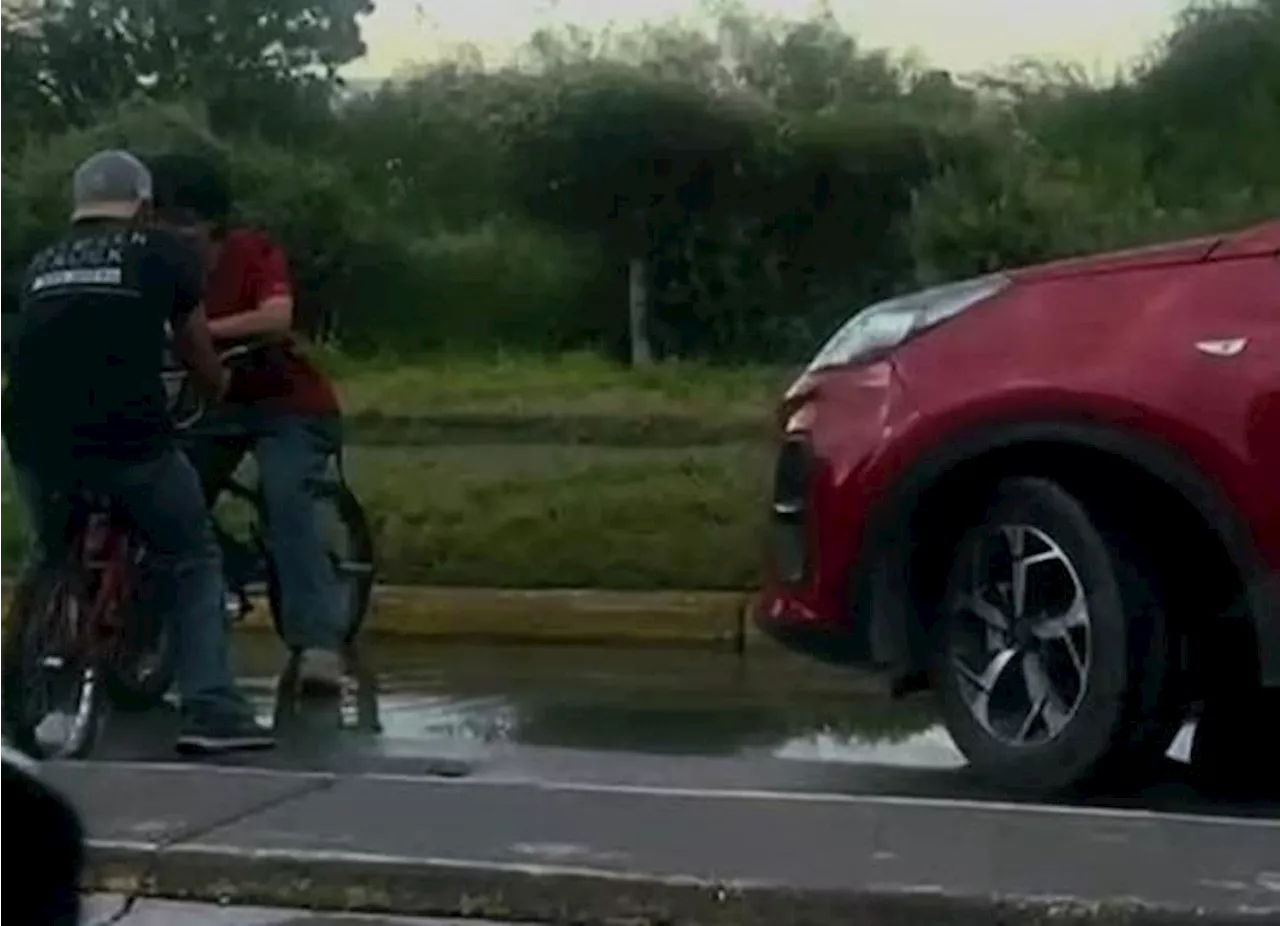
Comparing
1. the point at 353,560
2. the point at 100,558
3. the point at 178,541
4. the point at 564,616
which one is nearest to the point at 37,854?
the point at 178,541

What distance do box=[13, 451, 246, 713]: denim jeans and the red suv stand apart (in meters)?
1.42

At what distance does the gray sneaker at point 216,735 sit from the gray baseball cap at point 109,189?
1.22 m

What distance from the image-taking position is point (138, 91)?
764 inches

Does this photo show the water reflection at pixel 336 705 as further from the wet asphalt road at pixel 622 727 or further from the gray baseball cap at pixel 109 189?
the gray baseball cap at pixel 109 189

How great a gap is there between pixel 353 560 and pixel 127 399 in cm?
165

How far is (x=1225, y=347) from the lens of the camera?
259 inches

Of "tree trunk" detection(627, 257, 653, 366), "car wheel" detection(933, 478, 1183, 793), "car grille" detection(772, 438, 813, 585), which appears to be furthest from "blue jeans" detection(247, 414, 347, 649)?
"tree trunk" detection(627, 257, 653, 366)

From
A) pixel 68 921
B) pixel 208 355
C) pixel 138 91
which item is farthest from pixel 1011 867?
pixel 138 91

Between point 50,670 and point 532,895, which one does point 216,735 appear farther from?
point 532,895

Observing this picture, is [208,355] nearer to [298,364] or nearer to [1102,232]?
[298,364]

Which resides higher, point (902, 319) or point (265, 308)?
point (902, 319)

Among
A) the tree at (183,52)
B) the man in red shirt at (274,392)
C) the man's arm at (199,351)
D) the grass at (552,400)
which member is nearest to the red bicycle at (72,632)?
the man's arm at (199,351)

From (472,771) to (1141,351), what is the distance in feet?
6.02

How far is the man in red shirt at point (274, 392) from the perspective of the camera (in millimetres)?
8195
